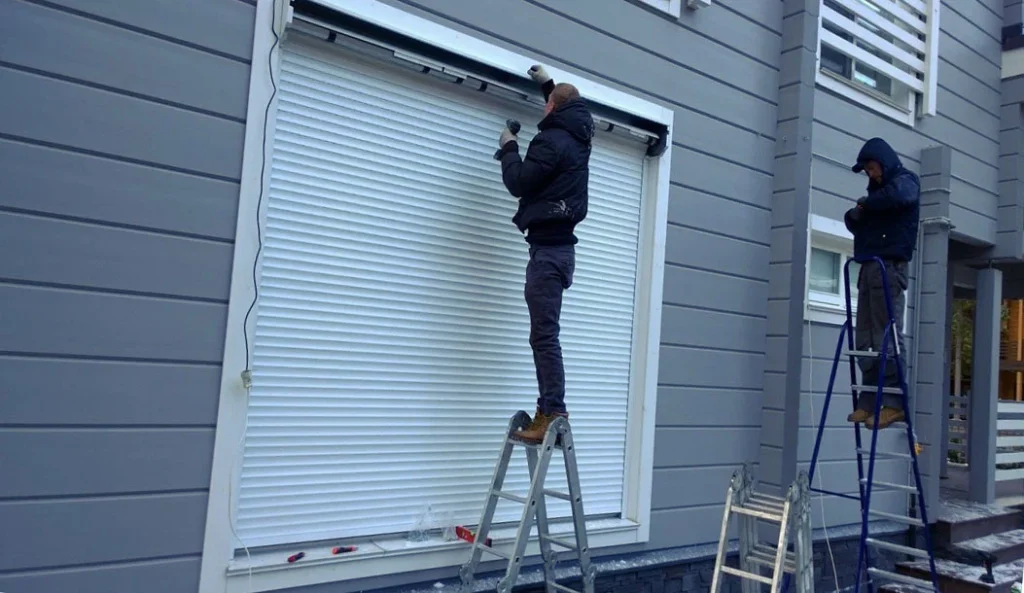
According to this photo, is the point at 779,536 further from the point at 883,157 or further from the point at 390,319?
the point at 883,157

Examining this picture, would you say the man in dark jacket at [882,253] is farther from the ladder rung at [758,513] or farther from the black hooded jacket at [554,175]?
the black hooded jacket at [554,175]

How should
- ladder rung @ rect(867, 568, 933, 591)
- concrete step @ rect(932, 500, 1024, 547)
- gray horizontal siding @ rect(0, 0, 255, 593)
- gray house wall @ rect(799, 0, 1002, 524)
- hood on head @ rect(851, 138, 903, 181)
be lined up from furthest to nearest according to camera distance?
concrete step @ rect(932, 500, 1024, 547), gray house wall @ rect(799, 0, 1002, 524), hood on head @ rect(851, 138, 903, 181), ladder rung @ rect(867, 568, 933, 591), gray horizontal siding @ rect(0, 0, 255, 593)

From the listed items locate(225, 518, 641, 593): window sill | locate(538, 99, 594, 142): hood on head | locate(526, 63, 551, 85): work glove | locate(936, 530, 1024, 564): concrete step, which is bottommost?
locate(936, 530, 1024, 564): concrete step

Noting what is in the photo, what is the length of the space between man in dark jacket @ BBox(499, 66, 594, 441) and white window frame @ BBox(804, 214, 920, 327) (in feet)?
7.97

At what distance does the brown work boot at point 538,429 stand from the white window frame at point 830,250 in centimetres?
263

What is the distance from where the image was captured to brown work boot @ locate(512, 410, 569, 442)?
3.48 m

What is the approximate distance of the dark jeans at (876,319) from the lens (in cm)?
441

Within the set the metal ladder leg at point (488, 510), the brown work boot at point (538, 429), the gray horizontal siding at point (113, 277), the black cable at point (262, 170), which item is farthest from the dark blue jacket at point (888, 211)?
the gray horizontal siding at point (113, 277)

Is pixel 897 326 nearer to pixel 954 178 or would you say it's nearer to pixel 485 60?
pixel 485 60

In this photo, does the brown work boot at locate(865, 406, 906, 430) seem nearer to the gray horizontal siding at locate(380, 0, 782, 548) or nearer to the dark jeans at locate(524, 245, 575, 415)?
the gray horizontal siding at locate(380, 0, 782, 548)

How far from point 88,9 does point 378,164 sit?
1228 millimetres

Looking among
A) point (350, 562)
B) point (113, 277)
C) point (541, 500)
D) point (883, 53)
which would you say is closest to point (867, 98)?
point (883, 53)

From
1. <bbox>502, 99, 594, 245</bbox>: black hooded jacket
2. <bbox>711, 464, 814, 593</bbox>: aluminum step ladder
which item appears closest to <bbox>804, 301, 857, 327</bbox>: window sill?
<bbox>711, 464, 814, 593</bbox>: aluminum step ladder

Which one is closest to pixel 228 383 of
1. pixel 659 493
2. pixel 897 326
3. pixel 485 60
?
pixel 485 60
